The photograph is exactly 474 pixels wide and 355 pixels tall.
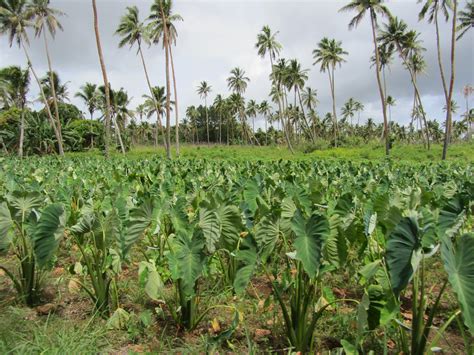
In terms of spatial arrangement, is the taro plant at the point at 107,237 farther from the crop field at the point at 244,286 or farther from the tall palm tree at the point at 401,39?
the tall palm tree at the point at 401,39

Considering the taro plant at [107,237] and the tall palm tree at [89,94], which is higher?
the tall palm tree at [89,94]

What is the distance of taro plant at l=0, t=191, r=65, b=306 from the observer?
7.76 ft

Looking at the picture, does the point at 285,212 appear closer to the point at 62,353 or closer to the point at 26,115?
the point at 62,353

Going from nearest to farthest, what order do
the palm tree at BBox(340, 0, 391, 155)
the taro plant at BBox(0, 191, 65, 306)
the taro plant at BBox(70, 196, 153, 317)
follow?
1. the taro plant at BBox(0, 191, 65, 306)
2. the taro plant at BBox(70, 196, 153, 317)
3. the palm tree at BBox(340, 0, 391, 155)

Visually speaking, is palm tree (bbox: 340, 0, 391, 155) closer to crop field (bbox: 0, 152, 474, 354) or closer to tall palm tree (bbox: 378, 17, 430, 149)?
tall palm tree (bbox: 378, 17, 430, 149)

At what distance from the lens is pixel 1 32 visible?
28938 millimetres

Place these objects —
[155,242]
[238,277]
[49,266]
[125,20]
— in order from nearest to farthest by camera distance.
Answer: [238,277] < [49,266] < [155,242] < [125,20]

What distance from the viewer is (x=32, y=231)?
99.3 inches

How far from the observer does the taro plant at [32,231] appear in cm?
237

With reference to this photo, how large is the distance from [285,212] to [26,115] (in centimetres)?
4208

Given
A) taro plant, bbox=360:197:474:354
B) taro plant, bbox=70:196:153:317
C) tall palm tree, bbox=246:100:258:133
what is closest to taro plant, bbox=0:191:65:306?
taro plant, bbox=70:196:153:317

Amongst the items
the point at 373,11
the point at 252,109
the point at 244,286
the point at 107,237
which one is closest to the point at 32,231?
the point at 107,237

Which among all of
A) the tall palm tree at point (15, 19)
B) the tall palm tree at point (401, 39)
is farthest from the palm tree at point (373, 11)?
the tall palm tree at point (15, 19)

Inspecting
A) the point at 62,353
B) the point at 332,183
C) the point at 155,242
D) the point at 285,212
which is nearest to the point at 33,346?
the point at 62,353
